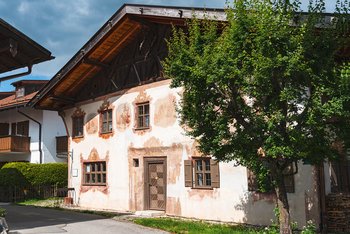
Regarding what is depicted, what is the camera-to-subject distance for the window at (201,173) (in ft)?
43.8

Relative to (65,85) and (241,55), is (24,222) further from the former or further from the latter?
(241,55)

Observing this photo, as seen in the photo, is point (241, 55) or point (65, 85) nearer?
point (241, 55)

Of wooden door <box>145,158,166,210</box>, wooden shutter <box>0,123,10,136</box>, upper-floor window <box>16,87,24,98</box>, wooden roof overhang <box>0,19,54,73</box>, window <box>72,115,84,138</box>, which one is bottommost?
wooden door <box>145,158,166,210</box>

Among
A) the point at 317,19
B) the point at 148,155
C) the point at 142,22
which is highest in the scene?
the point at 142,22

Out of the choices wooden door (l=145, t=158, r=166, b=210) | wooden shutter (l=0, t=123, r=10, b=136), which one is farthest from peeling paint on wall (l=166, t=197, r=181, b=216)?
wooden shutter (l=0, t=123, r=10, b=136)

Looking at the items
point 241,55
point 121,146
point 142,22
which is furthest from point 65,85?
point 241,55

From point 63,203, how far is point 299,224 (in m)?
12.5

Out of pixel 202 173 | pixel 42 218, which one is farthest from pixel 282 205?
pixel 42 218

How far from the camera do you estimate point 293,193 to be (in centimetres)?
1143

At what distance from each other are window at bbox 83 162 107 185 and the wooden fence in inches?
164

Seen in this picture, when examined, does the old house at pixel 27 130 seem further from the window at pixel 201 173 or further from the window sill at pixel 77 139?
the window at pixel 201 173

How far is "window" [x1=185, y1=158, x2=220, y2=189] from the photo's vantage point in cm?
1334

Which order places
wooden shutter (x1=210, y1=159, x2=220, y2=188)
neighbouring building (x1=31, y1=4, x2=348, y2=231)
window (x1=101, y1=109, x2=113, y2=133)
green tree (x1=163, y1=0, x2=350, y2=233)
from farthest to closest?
window (x1=101, y1=109, x2=113, y2=133) → wooden shutter (x1=210, y1=159, x2=220, y2=188) → neighbouring building (x1=31, y1=4, x2=348, y2=231) → green tree (x1=163, y1=0, x2=350, y2=233)

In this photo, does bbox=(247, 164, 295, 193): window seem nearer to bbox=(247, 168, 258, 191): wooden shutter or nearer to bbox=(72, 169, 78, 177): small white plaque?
bbox=(247, 168, 258, 191): wooden shutter
